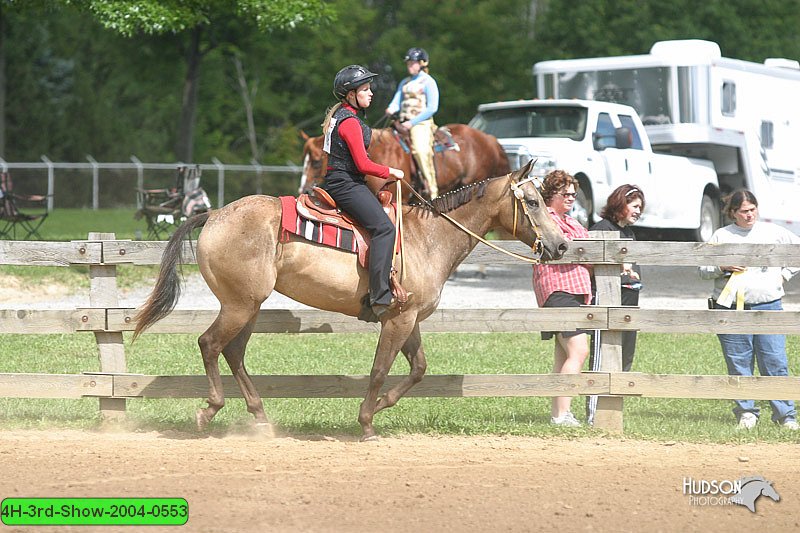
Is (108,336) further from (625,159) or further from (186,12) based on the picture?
(186,12)

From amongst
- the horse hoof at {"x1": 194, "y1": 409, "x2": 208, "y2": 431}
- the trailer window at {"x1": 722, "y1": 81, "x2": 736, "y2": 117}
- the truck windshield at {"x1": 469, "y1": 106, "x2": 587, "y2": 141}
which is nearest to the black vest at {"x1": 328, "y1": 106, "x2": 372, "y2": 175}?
the horse hoof at {"x1": 194, "y1": 409, "x2": 208, "y2": 431}

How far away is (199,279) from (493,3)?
94.9 ft

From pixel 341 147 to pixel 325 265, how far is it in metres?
0.82

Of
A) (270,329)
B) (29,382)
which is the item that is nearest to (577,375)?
(270,329)

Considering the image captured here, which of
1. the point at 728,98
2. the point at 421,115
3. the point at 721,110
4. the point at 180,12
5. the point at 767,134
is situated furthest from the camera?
the point at 180,12

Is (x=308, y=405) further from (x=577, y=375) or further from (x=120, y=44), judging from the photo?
(x=120, y=44)

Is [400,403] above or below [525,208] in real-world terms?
below

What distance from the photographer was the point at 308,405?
9984mm

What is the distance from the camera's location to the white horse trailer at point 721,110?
19.3m

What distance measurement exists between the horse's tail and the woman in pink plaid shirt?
2735 mm

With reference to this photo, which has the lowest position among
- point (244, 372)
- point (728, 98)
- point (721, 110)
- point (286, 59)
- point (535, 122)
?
point (244, 372)

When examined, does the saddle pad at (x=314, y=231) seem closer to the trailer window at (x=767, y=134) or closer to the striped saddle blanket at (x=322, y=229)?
the striped saddle blanket at (x=322, y=229)

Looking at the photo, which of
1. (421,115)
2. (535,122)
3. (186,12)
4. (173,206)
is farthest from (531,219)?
(186,12)

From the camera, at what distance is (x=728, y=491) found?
6945 millimetres
